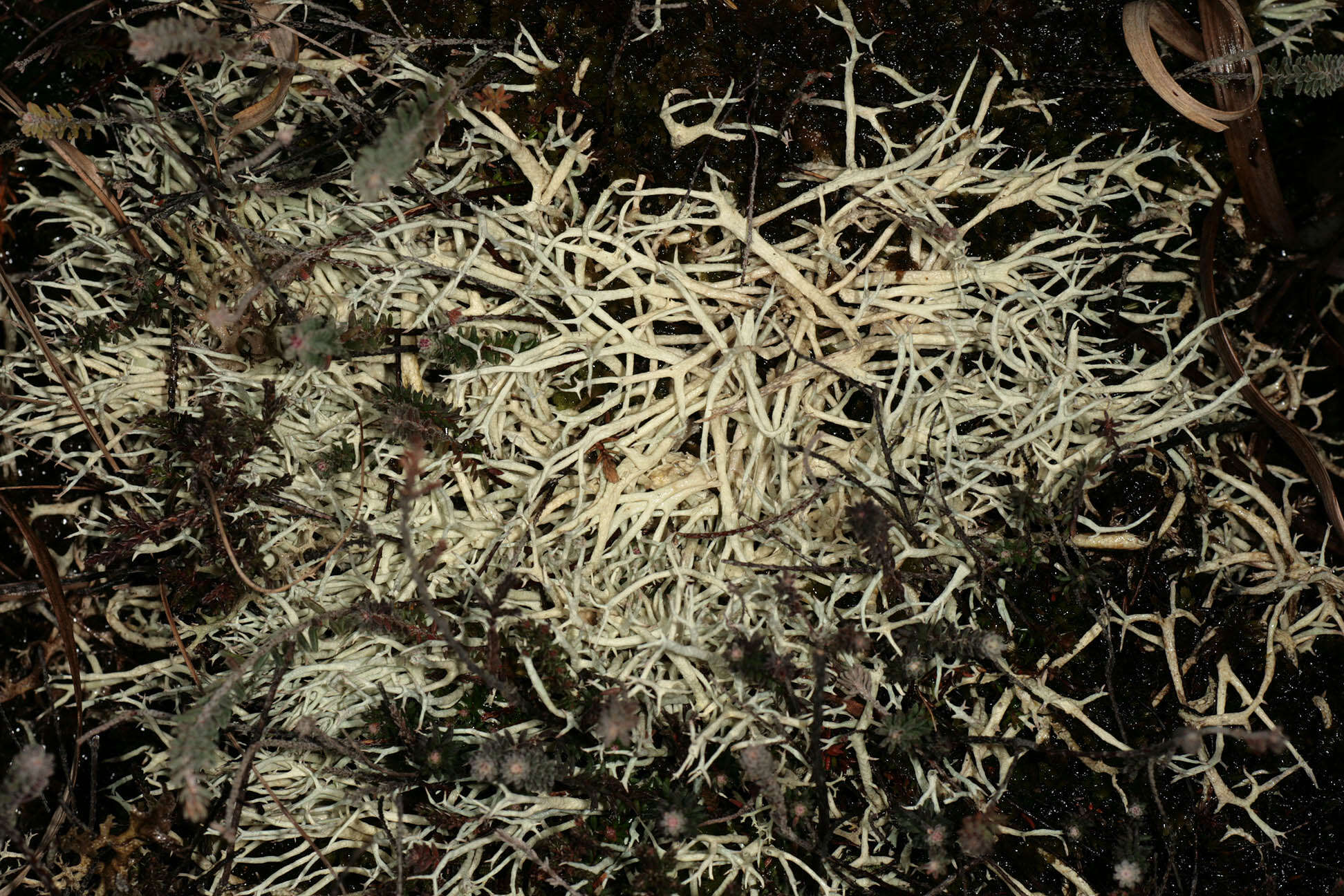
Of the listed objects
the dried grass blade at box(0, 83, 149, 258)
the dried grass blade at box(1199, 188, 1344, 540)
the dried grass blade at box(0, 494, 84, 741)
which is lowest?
the dried grass blade at box(0, 494, 84, 741)

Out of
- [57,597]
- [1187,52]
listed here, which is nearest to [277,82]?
[57,597]

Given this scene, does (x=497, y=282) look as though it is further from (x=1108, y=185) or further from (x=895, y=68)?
(x=1108, y=185)

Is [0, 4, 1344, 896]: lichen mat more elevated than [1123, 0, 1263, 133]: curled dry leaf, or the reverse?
[1123, 0, 1263, 133]: curled dry leaf

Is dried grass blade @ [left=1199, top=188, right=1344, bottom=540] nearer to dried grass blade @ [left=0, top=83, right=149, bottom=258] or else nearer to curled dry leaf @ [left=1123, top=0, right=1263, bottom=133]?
curled dry leaf @ [left=1123, top=0, right=1263, bottom=133]

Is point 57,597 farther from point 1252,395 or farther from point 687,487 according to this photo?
point 1252,395

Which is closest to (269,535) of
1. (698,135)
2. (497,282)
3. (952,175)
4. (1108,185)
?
(497,282)

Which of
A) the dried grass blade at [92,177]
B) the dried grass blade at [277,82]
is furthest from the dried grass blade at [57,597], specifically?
the dried grass blade at [277,82]

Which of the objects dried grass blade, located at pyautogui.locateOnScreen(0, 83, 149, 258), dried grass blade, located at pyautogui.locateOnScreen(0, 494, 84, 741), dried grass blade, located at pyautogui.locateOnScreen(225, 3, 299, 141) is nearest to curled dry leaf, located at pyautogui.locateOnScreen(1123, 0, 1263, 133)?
dried grass blade, located at pyautogui.locateOnScreen(225, 3, 299, 141)

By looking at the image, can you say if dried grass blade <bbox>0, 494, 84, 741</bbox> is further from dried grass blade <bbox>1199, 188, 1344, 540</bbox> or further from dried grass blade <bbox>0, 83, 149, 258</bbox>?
dried grass blade <bbox>1199, 188, 1344, 540</bbox>

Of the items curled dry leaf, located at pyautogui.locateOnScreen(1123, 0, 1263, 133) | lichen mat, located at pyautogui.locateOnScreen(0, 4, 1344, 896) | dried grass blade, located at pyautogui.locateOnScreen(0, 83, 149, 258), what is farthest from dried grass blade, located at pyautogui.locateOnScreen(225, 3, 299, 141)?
curled dry leaf, located at pyautogui.locateOnScreen(1123, 0, 1263, 133)

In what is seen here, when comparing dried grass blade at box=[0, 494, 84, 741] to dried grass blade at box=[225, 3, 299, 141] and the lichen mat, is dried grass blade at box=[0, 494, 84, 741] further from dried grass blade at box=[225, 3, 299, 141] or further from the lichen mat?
dried grass blade at box=[225, 3, 299, 141]

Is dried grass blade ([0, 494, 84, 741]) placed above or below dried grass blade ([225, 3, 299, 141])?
below
